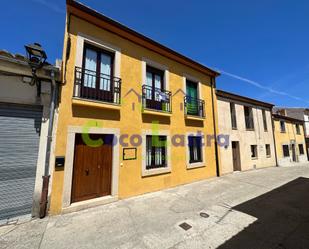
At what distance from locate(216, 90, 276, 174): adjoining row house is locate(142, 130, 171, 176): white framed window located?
4.56m

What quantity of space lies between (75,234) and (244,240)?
13.0ft

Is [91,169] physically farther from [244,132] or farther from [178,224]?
[244,132]

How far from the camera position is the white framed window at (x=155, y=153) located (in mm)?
6995

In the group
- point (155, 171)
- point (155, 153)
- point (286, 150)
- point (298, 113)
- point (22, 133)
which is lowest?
point (155, 171)

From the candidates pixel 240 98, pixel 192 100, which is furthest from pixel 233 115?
pixel 192 100

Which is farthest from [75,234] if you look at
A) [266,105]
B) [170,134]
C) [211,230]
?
[266,105]

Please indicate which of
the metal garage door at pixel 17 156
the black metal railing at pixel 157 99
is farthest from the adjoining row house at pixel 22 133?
the black metal railing at pixel 157 99

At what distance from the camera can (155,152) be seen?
760 centimetres

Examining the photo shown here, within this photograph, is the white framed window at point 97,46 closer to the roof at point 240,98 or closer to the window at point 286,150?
the roof at point 240,98

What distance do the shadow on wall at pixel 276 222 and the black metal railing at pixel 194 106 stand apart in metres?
5.12

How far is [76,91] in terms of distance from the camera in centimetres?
568

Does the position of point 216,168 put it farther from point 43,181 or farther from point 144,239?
point 43,181

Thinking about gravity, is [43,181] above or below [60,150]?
below

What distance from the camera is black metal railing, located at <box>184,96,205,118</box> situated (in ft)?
30.2
